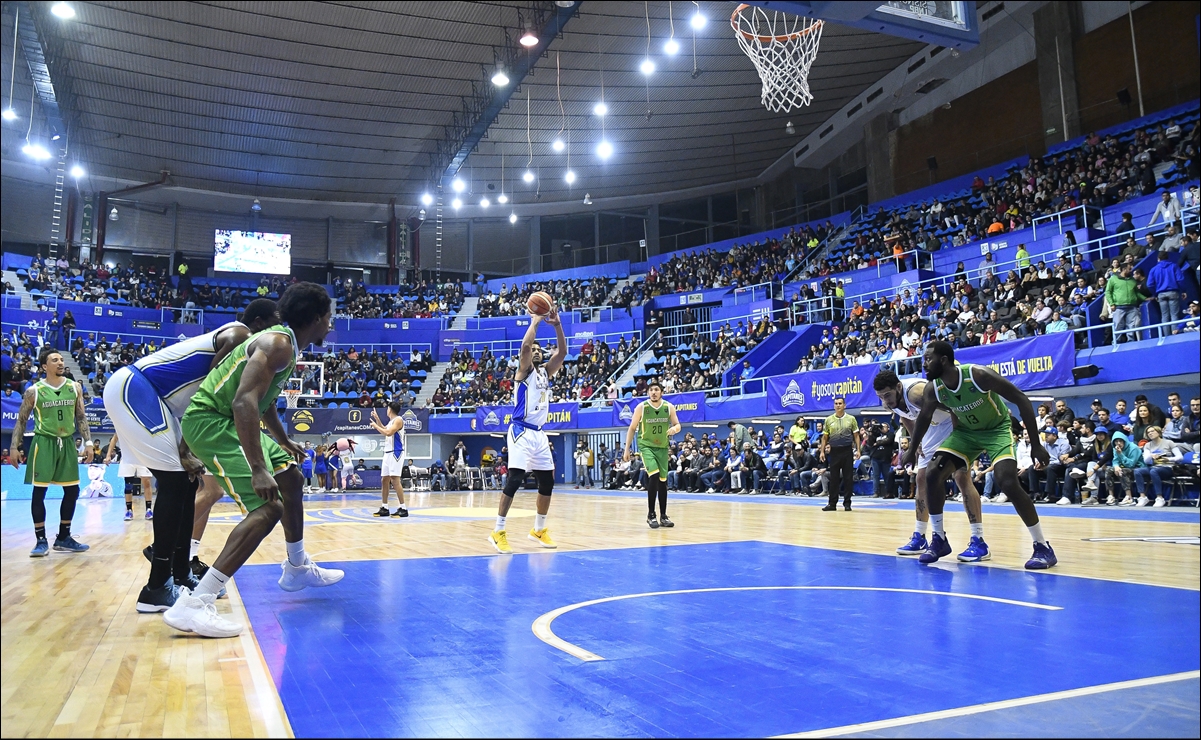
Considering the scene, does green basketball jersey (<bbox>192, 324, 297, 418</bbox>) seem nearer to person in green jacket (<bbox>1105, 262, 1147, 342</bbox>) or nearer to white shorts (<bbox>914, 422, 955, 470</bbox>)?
white shorts (<bbox>914, 422, 955, 470</bbox>)

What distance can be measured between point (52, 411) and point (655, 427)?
6348mm

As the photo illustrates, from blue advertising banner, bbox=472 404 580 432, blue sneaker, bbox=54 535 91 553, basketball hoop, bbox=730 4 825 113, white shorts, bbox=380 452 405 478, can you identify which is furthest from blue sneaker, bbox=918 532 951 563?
blue advertising banner, bbox=472 404 580 432

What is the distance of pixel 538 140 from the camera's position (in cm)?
2978

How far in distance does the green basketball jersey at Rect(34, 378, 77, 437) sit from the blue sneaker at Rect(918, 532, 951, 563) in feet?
24.3

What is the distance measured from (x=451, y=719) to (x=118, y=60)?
26.5 m

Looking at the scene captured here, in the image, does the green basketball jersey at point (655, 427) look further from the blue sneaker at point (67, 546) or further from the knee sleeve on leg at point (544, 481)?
the blue sneaker at point (67, 546)

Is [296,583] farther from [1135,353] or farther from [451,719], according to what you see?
[1135,353]

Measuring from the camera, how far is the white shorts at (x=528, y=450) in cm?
718

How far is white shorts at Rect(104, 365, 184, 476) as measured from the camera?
4285mm

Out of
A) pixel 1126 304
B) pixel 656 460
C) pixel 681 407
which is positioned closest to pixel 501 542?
pixel 656 460

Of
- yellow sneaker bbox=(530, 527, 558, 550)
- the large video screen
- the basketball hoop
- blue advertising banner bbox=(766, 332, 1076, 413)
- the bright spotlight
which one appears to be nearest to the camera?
the bright spotlight

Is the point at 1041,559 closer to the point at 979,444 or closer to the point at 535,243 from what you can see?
the point at 979,444

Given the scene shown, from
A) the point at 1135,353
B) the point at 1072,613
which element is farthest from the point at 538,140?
the point at 1072,613

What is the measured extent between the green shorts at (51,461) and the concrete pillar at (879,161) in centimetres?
2677
